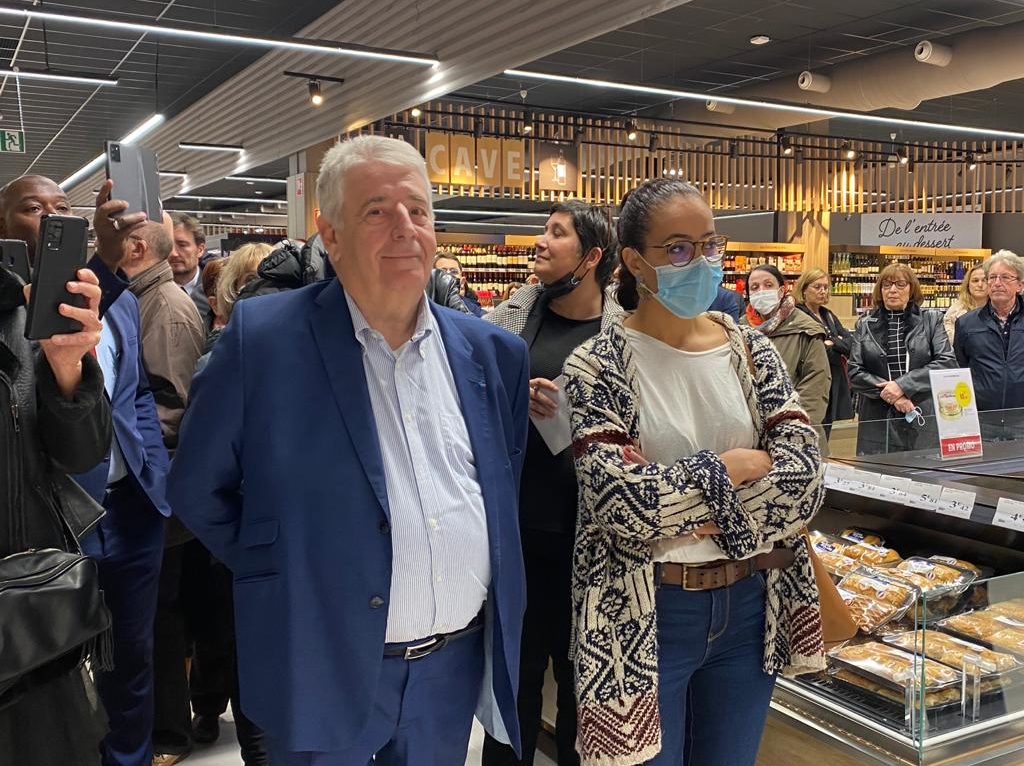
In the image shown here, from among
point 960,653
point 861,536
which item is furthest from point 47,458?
point 861,536

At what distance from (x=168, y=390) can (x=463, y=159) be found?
876 centimetres

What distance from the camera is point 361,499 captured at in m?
1.53

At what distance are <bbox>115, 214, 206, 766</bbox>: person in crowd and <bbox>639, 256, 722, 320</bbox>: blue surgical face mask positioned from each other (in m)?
1.68

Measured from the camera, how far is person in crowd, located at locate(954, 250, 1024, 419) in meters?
5.31

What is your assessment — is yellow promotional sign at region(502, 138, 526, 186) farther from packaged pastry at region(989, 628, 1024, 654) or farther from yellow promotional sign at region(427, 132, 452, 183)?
packaged pastry at region(989, 628, 1024, 654)

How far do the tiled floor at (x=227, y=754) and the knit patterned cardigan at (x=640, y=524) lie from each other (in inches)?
56.4

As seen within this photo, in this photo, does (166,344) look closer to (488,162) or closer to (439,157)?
(439,157)

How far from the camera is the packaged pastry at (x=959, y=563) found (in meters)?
2.74

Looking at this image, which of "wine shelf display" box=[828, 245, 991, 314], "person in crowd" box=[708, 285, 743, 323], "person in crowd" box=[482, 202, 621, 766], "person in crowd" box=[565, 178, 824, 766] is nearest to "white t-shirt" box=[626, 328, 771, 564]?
"person in crowd" box=[565, 178, 824, 766]

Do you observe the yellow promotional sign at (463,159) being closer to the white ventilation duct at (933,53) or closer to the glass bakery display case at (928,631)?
the white ventilation duct at (933,53)

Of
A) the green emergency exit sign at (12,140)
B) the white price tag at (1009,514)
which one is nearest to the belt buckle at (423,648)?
the white price tag at (1009,514)

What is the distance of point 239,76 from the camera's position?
40.3ft

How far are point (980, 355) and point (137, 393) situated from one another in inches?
186

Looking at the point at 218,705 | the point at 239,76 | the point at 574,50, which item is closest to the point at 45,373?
the point at 218,705
